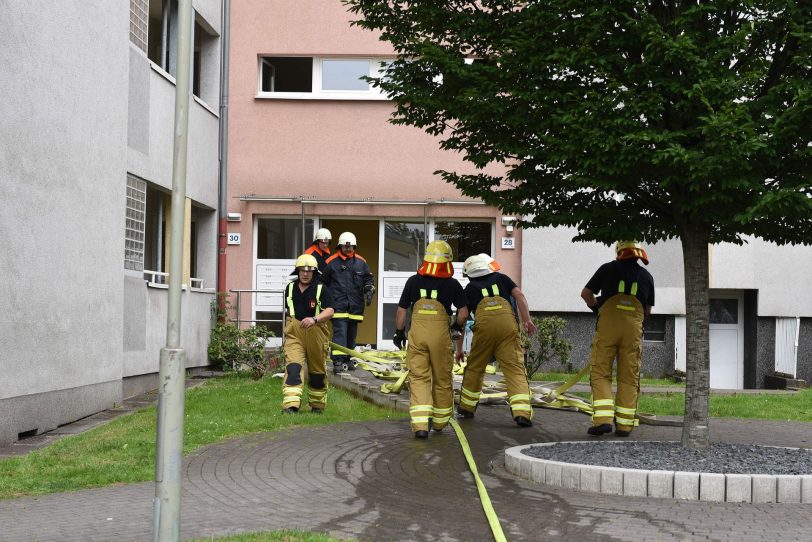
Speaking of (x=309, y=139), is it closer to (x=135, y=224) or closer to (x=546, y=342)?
(x=135, y=224)

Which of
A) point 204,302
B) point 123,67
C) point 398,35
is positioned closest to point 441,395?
point 398,35

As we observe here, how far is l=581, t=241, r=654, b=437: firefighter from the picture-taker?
10117 millimetres

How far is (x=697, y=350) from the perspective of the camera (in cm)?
841

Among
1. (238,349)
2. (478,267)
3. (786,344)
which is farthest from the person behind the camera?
(786,344)

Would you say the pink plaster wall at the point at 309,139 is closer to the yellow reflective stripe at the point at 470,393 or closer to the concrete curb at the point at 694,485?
the yellow reflective stripe at the point at 470,393

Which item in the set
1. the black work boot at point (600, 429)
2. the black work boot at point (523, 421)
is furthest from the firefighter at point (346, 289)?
the black work boot at point (600, 429)

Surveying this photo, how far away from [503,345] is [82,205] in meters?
5.27

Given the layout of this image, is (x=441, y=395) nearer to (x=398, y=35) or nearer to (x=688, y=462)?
(x=688, y=462)

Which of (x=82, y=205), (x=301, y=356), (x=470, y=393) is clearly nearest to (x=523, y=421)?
(x=470, y=393)

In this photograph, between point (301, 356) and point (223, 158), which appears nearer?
point (301, 356)

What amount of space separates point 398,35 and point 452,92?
2.78 ft

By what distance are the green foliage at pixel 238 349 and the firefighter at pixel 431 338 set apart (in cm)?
663

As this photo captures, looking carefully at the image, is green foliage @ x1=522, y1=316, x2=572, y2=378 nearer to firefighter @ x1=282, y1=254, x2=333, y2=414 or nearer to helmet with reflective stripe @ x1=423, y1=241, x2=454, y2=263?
firefighter @ x1=282, y1=254, x2=333, y2=414

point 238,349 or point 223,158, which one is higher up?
point 223,158
